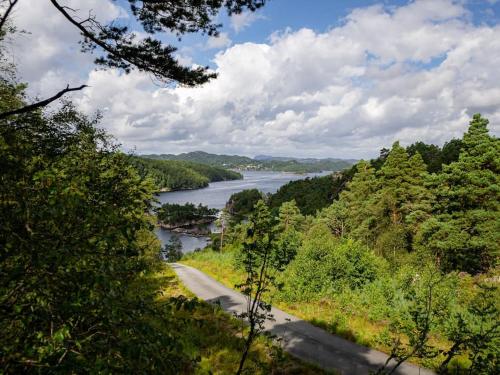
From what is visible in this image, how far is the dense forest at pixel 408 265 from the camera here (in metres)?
6.19

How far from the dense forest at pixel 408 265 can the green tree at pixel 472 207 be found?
7cm

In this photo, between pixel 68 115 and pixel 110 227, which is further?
pixel 68 115

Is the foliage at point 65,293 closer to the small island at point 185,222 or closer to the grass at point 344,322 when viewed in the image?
the grass at point 344,322

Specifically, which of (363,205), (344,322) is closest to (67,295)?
(344,322)

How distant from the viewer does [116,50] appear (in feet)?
22.3

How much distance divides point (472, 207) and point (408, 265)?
710cm

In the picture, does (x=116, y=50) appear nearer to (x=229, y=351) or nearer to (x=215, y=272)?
(x=229, y=351)

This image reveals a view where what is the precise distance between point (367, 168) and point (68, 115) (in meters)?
40.9

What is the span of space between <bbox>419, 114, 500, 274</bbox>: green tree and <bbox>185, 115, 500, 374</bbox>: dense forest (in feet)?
0.22

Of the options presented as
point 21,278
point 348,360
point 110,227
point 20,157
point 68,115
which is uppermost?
point 68,115

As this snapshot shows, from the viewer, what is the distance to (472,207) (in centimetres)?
2481

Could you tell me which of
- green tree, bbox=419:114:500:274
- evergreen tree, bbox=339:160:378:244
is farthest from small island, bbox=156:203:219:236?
green tree, bbox=419:114:500:274

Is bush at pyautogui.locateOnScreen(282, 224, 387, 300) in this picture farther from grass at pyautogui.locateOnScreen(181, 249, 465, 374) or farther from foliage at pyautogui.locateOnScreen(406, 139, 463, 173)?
foliage at pyautogui.locateOnScreen(406, 139, 463, 173)

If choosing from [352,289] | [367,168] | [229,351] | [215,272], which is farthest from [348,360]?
[367,168]
